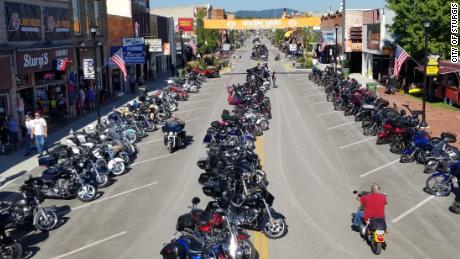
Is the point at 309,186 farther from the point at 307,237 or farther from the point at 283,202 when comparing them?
the point at 307,237

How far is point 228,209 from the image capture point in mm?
13086

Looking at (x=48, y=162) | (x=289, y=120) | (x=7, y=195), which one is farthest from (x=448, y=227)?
(x=289, y=120)

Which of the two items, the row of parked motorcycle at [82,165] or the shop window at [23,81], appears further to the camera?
the shop window at [23,81]

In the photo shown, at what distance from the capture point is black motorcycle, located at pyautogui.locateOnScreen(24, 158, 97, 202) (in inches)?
632

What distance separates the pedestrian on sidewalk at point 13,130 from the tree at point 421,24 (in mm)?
24239

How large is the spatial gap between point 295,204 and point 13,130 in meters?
13.2

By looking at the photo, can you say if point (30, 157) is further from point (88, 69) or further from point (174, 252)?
point (174, 252)

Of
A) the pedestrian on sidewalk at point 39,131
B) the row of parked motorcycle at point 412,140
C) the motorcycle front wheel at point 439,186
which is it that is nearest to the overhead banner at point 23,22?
the pedestrian on sidewalk at point 39,131

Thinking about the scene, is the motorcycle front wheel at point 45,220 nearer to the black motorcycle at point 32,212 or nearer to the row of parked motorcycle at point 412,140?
the black motorcycle at point 32,212

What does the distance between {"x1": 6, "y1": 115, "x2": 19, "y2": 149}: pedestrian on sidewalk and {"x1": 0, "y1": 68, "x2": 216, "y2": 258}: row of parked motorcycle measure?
3.30 metres

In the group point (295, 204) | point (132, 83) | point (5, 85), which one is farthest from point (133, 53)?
point (295, 204)

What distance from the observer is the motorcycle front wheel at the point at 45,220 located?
1371 centimetres

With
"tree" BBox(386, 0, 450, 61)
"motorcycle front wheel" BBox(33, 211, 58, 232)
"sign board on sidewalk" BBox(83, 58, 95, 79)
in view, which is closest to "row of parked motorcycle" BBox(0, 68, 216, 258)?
"motorcycle front wheel" BBox(33, 211, 58, 232)

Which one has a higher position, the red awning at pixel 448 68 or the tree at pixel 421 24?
the tree at pixel 421 24
